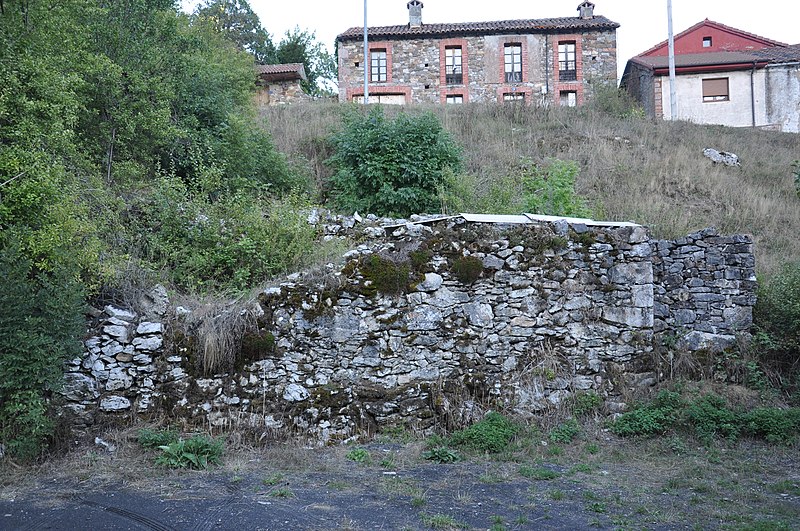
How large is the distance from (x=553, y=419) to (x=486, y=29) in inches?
982

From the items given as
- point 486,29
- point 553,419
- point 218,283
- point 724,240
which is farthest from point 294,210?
point 486,29

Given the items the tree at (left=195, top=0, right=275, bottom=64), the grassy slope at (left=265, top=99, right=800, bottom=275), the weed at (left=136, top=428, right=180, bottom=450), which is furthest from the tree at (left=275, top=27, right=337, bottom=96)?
the weed at (left=136, top=428, right=180, bottom=450)

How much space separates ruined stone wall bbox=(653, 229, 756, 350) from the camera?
8.99 metres

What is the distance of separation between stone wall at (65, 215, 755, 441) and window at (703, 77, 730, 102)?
2119 cm

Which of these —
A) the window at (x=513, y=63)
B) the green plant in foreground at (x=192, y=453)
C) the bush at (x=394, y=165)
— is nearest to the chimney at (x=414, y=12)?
the window at (x=513, y=63)

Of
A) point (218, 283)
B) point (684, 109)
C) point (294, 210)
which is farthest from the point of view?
point (684, 109)

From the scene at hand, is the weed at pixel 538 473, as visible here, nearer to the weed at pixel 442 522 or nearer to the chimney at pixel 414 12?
the weed at pixel 442 522

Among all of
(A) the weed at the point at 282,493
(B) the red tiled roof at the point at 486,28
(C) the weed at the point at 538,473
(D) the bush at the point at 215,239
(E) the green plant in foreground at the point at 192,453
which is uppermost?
(B) the red tiled roof at the point at 486,28

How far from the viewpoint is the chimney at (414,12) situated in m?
30.6

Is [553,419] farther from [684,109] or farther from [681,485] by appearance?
[684,109]

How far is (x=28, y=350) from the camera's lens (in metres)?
6.43

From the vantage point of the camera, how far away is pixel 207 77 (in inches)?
488

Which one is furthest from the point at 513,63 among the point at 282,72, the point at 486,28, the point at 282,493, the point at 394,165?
the point at 282,493

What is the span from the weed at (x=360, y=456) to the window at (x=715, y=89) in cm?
2587
